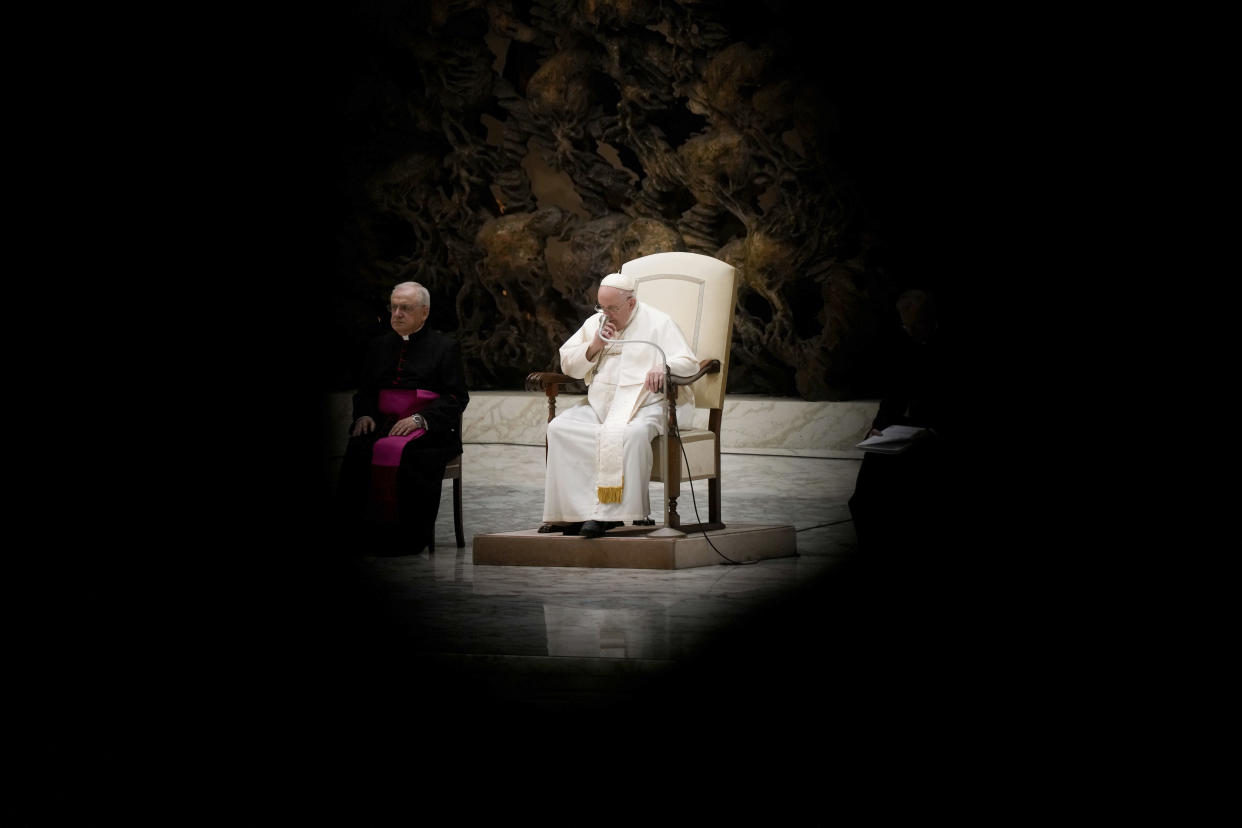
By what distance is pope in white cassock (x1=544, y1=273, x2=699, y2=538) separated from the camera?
5367 mm

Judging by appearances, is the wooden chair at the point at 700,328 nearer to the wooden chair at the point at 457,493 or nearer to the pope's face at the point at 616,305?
the pope's face at the point at 616,305

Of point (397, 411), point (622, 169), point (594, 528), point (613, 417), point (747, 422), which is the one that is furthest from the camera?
point (622, 169)

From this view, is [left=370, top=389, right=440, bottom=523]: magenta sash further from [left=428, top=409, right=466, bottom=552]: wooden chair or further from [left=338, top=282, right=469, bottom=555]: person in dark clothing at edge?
[left=428, top=409, right=466, bottom=552]: wooden chair

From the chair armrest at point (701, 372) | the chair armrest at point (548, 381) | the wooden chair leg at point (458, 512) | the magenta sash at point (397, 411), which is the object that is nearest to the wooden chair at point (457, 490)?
the wooden chair leg at point (458, 512)

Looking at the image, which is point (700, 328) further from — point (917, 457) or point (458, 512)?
point (458, 512)

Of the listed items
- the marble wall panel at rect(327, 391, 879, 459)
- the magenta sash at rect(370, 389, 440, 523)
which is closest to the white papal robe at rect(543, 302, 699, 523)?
the magenta sash at rect(370, 389, 440, 523)

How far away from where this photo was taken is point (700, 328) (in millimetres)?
5797

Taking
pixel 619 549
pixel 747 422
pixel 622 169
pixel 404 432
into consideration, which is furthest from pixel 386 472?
pixel 622 169

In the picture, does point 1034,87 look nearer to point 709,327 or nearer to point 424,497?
point 709,327

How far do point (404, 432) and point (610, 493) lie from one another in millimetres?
947

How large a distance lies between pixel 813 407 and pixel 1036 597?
15.9ft

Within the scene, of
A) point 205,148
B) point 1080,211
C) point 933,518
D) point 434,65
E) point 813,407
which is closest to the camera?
point 933,518

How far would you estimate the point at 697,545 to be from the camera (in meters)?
5.30

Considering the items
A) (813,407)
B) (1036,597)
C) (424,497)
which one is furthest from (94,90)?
(813,407)
